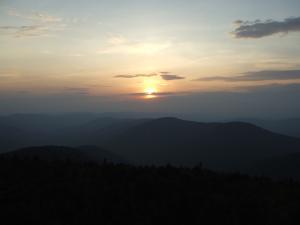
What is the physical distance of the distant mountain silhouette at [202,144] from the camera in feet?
270

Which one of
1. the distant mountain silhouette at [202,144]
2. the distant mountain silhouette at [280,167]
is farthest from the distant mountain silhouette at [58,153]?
the distant mountain silhouette at [280,167]

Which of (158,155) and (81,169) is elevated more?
(81,169)

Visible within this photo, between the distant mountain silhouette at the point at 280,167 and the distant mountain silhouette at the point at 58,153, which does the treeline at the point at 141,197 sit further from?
the distant mountain silhouette at the point at 280,167

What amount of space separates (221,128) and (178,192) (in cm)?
10781

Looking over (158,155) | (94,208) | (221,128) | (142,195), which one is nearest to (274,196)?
(142,195)

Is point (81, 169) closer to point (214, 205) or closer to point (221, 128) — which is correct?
point (214, 205)

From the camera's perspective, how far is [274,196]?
412 inches

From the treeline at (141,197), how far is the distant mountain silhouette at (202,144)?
59.0m

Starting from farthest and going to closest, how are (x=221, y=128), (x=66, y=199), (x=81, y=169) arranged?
(x=221, y=128), (x=81, y=169), (x=66, y=199)

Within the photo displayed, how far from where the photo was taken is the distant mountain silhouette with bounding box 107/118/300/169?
82438mm

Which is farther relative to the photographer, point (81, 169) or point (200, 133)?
Answer: point (200, 133)

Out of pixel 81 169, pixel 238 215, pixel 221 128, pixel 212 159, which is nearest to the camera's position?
Answer: pixel 238 215

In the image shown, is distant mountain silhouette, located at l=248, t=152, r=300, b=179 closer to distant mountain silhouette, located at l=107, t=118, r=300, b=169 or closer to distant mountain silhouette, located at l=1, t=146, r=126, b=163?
distant mountain silhouette, located at l=107, t=118, r=300, b=169

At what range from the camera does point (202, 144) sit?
101938 mm
